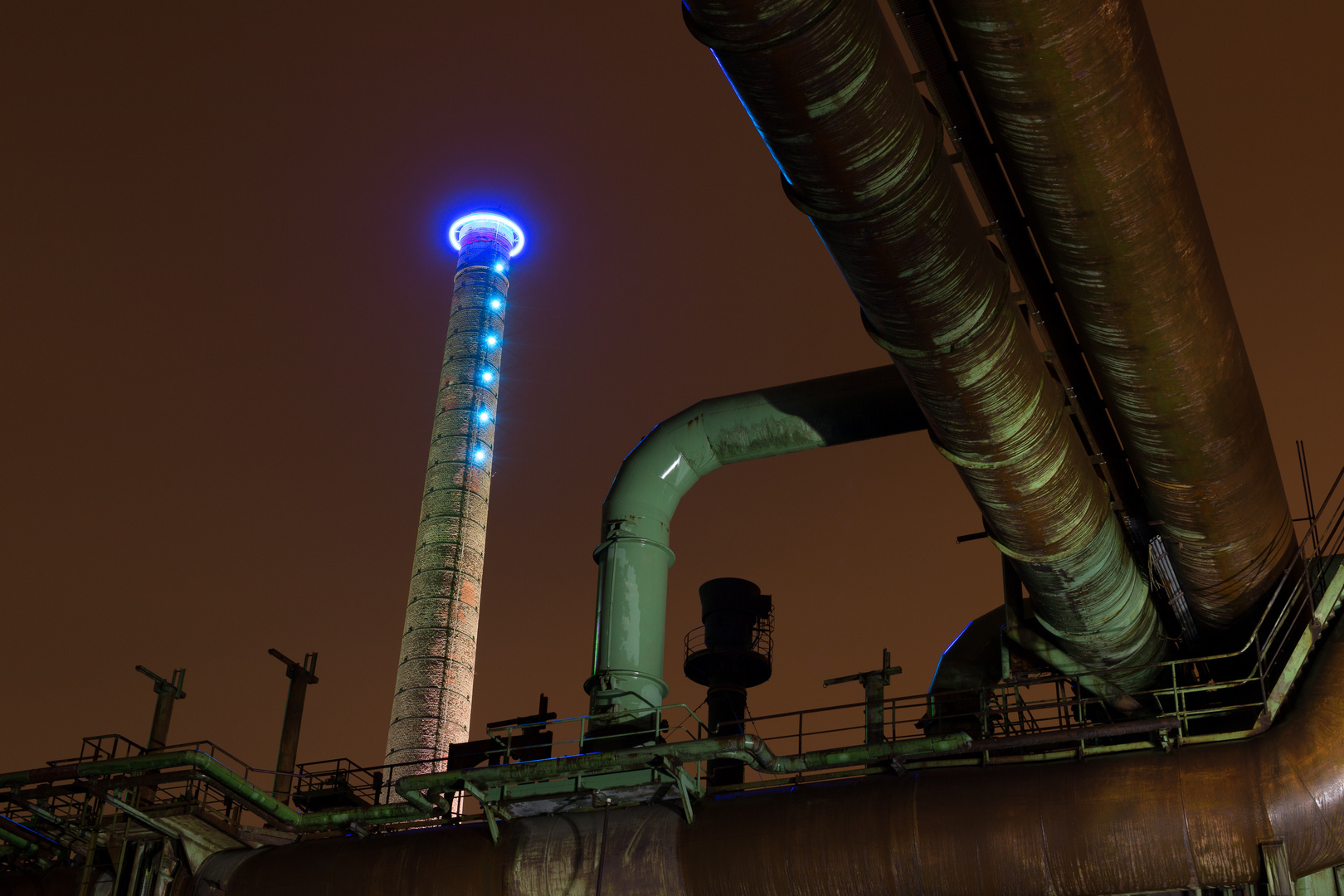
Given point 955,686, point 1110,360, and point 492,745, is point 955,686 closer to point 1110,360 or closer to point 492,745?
point 492,745

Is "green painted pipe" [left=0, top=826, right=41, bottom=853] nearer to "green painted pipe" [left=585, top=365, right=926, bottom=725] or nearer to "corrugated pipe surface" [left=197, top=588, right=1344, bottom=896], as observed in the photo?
"corrugated pipe surface" [left=197, top=588, right=1344, bottom=896]

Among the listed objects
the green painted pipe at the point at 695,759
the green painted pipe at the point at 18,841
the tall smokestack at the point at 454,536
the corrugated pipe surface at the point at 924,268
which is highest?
the tall smokestack at the point at 454,536

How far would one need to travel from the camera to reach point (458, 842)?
530 inches

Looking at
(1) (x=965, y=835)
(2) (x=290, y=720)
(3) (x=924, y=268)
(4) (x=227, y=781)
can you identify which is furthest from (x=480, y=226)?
(3) (x=924, y=268)

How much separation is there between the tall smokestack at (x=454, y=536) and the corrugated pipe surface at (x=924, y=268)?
23.1 meters

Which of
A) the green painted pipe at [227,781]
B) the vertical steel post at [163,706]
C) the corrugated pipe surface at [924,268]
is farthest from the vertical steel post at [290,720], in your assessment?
the corrugated pipe surface at [924,268]

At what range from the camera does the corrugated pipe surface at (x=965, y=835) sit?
35.5 feet

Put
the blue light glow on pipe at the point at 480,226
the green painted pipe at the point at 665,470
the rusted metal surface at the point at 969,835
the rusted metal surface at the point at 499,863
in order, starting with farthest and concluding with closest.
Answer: the blue light glow on pipe at the point at 480,226 → the green painted pipe at the point at 665,470 → the rusted metal surface at the point at 499,863 → the rusted metal surface at the point at 969,835

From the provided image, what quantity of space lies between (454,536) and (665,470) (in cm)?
2483

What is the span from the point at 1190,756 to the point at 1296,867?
48.8 inches

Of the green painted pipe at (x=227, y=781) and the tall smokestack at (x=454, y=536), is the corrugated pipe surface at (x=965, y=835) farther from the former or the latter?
the tall smokestack at (x=454, y=536)

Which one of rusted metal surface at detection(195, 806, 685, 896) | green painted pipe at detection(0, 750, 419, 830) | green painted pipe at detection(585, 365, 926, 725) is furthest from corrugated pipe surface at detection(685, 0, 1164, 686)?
green painted pipe at detection(0, 750, 419, 830)

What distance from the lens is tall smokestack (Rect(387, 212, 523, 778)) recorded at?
37.3m

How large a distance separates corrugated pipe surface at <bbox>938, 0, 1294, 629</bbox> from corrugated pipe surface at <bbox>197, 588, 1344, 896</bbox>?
2290 millimetres
